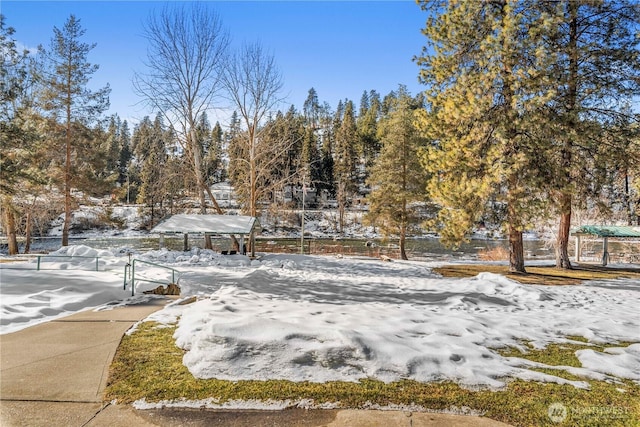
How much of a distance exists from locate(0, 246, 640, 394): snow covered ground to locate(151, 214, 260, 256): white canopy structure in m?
6.84

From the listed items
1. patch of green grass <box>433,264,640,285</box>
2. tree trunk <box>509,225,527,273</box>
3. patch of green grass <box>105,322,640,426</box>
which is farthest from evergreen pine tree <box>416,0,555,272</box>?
patch of green grass <box>105,322,640,426</box>

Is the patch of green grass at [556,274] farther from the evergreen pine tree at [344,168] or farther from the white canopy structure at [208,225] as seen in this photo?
the evergreen pine tree at [344,168]

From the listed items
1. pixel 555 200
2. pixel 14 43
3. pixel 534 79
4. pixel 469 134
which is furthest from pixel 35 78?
pixel 555 200

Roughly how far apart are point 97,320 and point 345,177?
50098mm

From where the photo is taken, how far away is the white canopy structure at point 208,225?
1964 cm

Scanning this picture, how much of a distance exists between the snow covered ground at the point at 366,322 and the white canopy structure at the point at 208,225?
684 cm

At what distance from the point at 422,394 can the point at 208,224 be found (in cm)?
1851

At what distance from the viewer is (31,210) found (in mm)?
23047

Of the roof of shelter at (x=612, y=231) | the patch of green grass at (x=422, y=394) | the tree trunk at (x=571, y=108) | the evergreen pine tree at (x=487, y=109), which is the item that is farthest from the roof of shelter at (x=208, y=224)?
the roof of shelter at (x=612, y=231)

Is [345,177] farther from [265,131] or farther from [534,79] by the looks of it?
[534,79]

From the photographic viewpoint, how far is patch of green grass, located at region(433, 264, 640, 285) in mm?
13064

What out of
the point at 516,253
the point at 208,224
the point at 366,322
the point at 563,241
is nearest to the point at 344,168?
the point at 208,224

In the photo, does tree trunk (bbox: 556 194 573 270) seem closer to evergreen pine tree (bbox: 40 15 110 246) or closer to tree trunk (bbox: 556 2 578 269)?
tree trunk (bbox: 556 2 578 269)

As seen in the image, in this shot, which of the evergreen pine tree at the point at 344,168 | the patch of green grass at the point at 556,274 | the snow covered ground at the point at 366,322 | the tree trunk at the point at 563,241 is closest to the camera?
the snow covered ground at the point at 366,322
